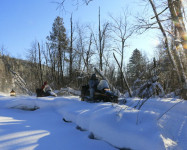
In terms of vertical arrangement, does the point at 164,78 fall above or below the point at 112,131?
above

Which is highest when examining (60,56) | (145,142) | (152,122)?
(60,56)

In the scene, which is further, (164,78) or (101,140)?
(164,78)

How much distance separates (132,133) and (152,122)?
1.21 feet

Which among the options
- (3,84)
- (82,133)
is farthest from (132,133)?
(3,84)

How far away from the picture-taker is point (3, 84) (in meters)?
37.7

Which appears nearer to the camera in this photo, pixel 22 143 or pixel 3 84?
pixel 22 143

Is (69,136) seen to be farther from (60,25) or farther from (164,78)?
(60,25)

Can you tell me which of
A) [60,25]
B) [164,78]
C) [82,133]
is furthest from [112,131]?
[60,25]

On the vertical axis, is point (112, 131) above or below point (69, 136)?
above

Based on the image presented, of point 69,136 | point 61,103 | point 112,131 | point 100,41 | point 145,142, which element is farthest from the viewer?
point 100,41

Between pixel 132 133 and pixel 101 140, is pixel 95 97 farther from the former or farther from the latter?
pixel 132 133

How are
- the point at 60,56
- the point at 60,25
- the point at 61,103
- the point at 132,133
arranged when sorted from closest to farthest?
the point at 132,133, the point at 61,103, the point at 60,56, the point at 60,25

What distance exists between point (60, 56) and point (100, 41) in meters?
7.87

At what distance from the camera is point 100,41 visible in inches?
712
